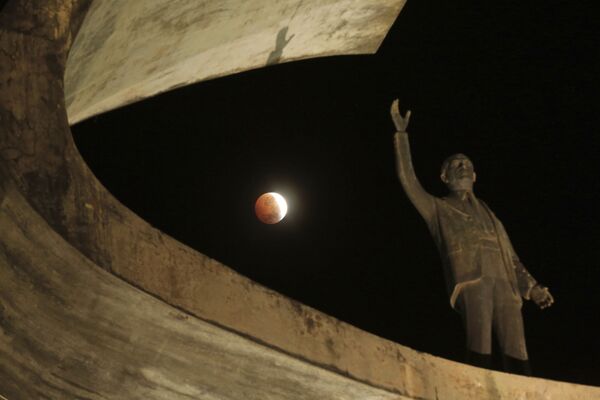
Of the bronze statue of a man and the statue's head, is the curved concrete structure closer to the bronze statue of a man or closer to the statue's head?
the bronze statue of a man

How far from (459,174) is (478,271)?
88cm

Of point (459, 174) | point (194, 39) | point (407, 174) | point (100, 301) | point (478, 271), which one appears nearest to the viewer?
point (100, 301)

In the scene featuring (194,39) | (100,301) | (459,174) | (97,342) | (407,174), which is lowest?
(97,342)

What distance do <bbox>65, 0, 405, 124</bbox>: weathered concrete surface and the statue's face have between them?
1502 mm

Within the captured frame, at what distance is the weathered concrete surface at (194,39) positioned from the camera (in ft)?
19.9

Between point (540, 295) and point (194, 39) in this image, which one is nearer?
point (540, 295)

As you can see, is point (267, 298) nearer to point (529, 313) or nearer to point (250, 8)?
point (250, 8)

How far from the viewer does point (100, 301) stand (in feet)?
12.9

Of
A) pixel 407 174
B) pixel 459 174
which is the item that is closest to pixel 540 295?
pixel 459 174

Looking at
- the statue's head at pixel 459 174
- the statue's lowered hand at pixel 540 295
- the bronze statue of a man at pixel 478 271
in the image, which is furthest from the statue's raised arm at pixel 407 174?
the statue's lowered hand at pixel 540 295

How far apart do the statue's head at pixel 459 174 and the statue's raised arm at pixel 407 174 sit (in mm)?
350

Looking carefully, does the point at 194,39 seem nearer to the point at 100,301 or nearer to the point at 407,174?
the point at 407,174

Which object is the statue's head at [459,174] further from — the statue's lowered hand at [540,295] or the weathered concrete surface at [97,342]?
the weathered concrete surface at [97,342]

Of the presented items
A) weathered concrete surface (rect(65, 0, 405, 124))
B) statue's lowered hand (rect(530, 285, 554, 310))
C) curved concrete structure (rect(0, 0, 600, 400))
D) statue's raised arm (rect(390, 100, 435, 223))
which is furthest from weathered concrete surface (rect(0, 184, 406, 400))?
statue's lowered hand (rect(530, 285, 554, 310))
